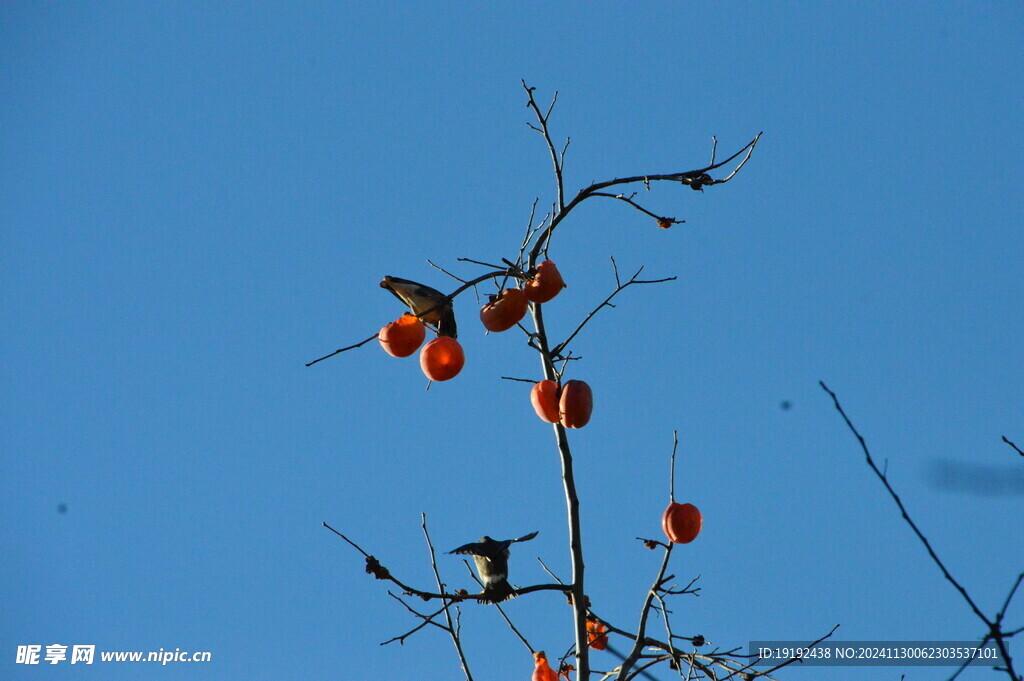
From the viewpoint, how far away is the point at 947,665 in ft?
13.4

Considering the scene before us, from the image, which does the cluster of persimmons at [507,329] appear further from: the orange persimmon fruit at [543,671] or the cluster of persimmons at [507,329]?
the orange persimmon fruit at [543,671]

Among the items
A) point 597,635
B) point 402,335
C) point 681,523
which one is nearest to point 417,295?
point 402,335

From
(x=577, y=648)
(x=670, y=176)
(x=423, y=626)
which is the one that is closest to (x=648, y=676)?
(x=577, y=648)

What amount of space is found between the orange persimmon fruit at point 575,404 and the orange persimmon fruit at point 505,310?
1.08 ft

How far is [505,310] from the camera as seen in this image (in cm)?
339

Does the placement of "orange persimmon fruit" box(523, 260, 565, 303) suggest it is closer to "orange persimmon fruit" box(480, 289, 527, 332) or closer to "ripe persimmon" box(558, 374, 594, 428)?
"orange persimmon fruit" box(480, 289, 527, 332)

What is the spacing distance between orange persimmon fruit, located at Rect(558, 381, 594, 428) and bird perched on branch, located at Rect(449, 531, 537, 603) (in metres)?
0.52

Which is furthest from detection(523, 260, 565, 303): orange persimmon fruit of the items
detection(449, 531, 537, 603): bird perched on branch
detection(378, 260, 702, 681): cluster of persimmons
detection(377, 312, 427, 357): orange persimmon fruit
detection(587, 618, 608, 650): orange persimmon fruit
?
detection(587, 618, 608, 650): orange persimmon fruit

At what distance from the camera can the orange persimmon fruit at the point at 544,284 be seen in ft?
11.5

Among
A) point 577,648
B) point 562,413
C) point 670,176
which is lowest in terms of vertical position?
point 577,648

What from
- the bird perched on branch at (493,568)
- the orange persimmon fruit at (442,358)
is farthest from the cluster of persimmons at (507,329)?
the bird perched on branch at (493,568)

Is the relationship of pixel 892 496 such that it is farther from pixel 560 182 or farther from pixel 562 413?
pixel 560 182

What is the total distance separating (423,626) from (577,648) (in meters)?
0.53

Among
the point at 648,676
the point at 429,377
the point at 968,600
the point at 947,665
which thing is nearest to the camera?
the point at 968,600
